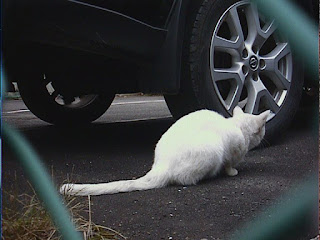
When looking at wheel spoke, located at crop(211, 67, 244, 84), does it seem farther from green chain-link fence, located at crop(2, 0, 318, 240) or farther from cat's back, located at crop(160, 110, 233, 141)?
green chain-link fence, located at crop(2, 0, 318, 240)

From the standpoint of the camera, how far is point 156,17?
1.93 meters

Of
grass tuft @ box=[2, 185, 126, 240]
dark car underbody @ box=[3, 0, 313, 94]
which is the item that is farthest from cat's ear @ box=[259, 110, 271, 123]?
grass tuft @ box=[2, 185, 126, 240]

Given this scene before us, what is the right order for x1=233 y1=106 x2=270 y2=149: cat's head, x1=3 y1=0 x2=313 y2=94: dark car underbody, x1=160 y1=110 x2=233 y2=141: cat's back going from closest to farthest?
x1=3 y1=0 x2=313 y2=94: dark car underbody < x1=160 y1=110 x2=233 y2=141: cat's back < x1=233 y1=106 x2=270 y2=149: cat's head

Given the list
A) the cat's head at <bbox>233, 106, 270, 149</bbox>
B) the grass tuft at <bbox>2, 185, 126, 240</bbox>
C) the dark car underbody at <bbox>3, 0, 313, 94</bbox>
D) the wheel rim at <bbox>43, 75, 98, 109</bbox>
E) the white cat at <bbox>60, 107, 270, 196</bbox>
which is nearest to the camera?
the grass tuft at <bbox>2, 185, 126, 240</bbox>

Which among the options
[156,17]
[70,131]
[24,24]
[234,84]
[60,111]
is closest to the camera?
[24,24]

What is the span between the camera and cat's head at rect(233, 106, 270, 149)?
7.48 feet

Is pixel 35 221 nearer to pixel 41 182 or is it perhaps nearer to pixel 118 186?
pixel 41 182

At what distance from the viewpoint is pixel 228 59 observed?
228 centimetres

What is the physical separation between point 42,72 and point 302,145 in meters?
1.13

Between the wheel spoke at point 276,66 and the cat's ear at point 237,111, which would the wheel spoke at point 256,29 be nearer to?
the wheel spoke at point 276,66

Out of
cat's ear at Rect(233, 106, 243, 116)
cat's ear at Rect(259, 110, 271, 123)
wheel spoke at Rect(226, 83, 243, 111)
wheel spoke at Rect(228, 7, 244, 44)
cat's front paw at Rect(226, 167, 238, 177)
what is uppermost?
wheel spoke at Rect(228, 7, 244, 44)

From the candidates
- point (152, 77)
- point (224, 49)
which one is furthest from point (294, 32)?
point (152, 77)

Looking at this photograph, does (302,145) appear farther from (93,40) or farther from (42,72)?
(42,72)

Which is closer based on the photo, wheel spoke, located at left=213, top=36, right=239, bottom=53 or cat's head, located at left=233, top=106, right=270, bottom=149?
wheel spoke, located at left=213, top=36, right=239, bottom=53
